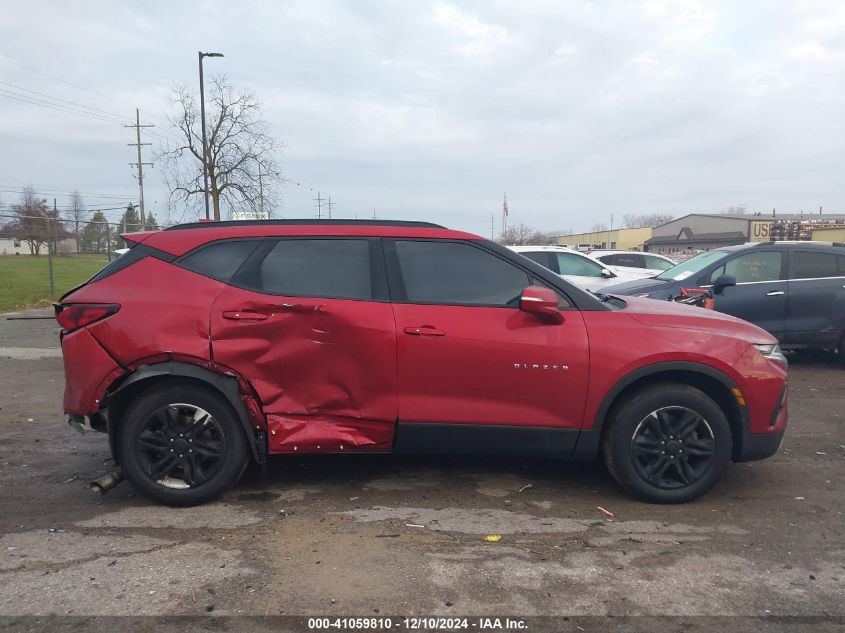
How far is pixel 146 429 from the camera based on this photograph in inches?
157

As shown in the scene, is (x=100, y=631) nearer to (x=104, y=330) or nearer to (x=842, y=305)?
(x=104, y=330)

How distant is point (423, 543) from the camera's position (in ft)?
11.8

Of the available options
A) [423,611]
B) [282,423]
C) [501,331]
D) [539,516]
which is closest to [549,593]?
[423,611]

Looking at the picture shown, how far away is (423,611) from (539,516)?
1.27 metres

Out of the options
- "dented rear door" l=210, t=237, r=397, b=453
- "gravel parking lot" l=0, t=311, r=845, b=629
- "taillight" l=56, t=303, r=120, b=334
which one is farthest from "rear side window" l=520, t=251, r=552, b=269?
"taillight" l=56, t=303, r=120, b=334

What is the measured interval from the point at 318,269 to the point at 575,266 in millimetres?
7833

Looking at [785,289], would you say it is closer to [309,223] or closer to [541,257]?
[541,257]

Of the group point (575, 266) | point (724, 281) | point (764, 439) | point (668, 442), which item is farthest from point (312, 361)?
point (575, 266)

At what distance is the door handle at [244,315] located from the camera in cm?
399

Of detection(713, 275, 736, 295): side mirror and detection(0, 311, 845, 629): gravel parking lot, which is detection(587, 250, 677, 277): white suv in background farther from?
detection(0, 311, 845, 629): gravel parking lot

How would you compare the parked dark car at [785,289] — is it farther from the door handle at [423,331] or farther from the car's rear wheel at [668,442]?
the door handle at [423,331]

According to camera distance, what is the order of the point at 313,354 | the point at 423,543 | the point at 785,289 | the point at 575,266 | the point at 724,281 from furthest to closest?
the point at 575,266 < the point at 785,289 < the point at 724,281 < the point at 313,354 < the point at 423,543

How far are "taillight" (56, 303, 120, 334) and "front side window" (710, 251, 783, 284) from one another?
7.42 m

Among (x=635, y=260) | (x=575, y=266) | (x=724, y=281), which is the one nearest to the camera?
(x=724, y=281)
